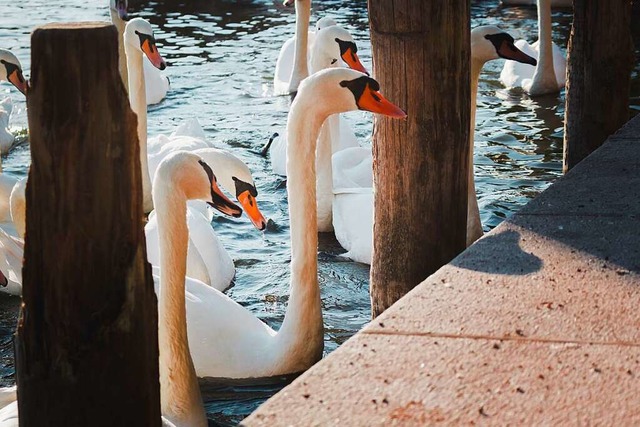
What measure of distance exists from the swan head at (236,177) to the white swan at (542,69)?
6.19 meters

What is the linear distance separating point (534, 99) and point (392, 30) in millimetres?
7753

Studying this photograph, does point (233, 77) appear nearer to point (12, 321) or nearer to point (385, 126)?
point (12, 321)

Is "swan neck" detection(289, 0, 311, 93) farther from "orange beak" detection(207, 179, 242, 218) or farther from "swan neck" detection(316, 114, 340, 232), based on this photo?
"orange beak" detection(207, 179, 242, 218)

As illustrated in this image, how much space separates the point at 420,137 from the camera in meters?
4.89

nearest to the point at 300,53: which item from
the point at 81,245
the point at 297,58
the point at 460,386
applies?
the point at 297,58

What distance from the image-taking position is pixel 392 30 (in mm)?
4793

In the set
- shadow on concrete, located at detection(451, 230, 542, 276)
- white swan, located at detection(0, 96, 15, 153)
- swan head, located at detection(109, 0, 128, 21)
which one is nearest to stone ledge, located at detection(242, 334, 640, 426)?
shadow on concrete, located at detection(451, 230, 542, 276)

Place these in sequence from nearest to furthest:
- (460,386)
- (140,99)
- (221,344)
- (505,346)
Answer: (460,386) < (505,346) < (221,344) < (140,99)

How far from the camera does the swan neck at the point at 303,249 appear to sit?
5.39 metres

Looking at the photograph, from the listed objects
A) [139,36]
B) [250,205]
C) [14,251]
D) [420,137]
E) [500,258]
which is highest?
[420,137]

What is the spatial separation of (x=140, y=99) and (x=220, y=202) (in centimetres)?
386

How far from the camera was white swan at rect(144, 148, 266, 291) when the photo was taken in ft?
21.1

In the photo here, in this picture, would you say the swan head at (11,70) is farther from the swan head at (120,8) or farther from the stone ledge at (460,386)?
the stone ledge at (460,386)

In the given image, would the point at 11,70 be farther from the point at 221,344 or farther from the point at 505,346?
the point at 505,346
